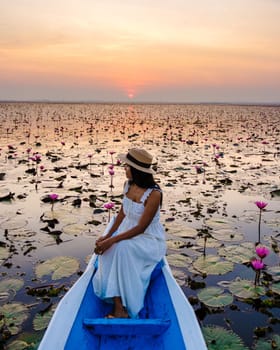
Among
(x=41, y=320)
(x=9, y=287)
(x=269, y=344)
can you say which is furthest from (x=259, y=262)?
(x=9, y=287)

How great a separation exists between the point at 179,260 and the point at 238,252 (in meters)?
1.04

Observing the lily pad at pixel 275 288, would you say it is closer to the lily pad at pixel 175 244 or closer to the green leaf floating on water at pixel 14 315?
the lily pad at pixel 175 244

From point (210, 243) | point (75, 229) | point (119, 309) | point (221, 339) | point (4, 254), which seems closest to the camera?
point (119, 309)

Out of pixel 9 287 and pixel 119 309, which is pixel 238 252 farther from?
pixel 9 287

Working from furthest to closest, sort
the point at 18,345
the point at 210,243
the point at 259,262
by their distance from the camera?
the point at 210,243
the point at 259,262
the point at 18,345

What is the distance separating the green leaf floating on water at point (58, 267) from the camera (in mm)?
5095

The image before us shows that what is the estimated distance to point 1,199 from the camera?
8445 mm

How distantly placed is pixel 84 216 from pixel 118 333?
4800 millimetres

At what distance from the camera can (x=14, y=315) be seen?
413 centimetres

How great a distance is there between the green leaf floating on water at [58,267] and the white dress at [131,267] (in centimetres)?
164

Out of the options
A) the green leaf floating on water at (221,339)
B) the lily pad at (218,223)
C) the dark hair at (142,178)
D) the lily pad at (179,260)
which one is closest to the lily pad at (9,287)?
the lily pad at (179,260)

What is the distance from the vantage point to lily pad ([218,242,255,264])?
5.53m

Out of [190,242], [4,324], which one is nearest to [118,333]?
[4,324]

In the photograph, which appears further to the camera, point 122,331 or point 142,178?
point 142,178
